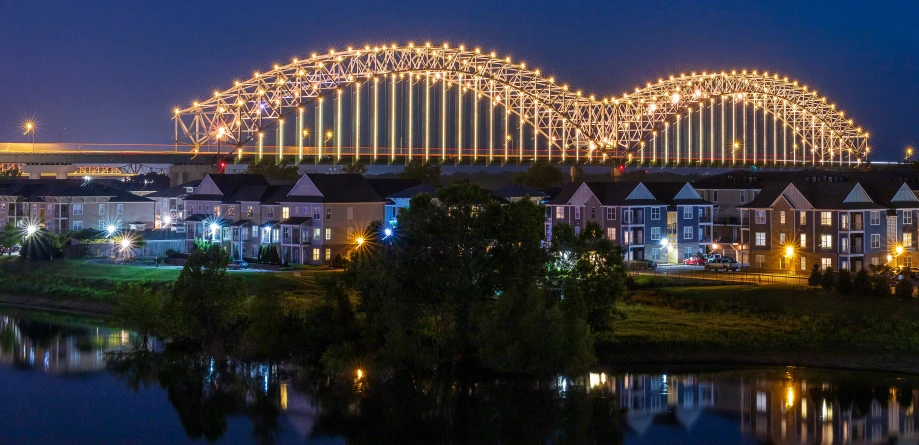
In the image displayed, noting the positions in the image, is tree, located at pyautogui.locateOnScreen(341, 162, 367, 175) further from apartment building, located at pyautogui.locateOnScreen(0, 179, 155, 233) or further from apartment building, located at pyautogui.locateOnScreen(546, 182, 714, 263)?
apartment building, located at pyautogui.locateOnScreen(546, 182, 714, 263)

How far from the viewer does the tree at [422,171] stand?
86.0 m

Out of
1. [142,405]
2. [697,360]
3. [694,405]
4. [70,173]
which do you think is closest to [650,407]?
[694,405]

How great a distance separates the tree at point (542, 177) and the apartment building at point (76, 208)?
2903 cm

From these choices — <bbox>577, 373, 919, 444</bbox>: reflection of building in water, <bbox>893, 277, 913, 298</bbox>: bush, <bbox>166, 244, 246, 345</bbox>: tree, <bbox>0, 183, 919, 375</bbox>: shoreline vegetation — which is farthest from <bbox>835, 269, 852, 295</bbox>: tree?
<bbox>166, 244, 246, 345</bbox>: tree

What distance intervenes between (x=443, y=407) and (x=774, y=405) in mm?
8800

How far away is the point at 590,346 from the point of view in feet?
103

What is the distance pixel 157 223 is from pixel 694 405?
46.9 meters

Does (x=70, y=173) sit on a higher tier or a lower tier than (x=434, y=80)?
lower

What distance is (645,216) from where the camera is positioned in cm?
5384

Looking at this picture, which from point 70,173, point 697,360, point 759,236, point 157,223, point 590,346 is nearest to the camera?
point 590,346

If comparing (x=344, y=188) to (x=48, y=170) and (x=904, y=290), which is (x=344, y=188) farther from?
(x=48, y=170)

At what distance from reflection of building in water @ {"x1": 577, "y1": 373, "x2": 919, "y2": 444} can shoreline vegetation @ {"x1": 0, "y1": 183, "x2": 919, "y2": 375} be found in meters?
1.93

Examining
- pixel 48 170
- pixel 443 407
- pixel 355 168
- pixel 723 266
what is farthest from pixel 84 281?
pixel 48 170

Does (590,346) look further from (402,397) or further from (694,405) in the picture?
(402,397)
